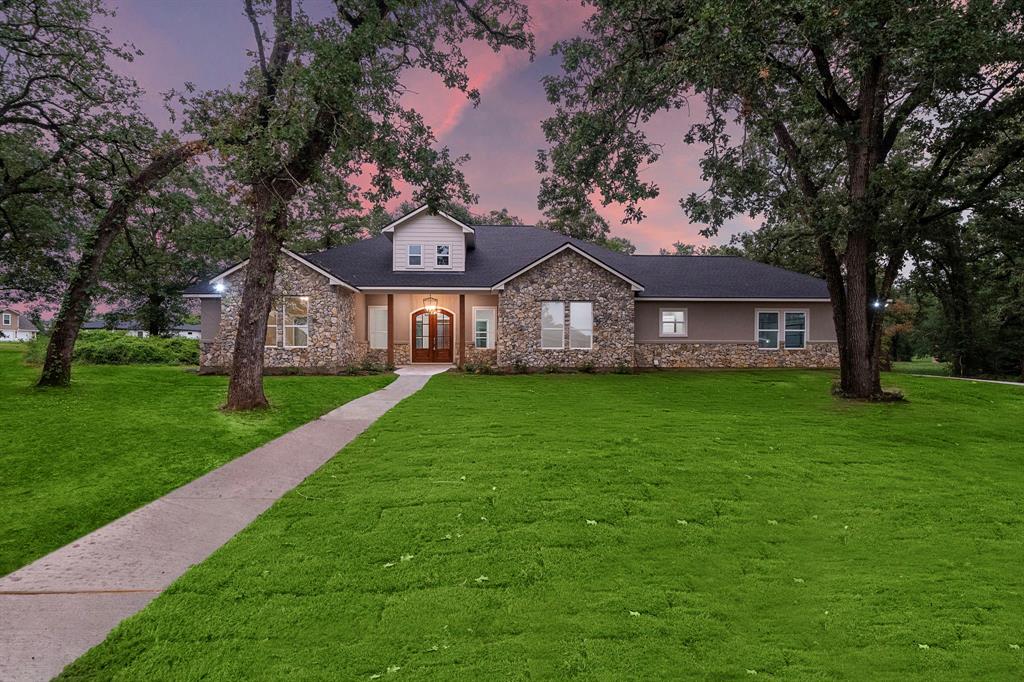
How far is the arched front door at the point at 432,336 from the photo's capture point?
22406mm

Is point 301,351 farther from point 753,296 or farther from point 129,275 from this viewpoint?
point 753,296

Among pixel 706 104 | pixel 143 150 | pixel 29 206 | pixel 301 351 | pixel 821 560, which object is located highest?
pixel 706 104

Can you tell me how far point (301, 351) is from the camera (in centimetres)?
1917

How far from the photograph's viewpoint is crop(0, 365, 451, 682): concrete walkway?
9.33 feet

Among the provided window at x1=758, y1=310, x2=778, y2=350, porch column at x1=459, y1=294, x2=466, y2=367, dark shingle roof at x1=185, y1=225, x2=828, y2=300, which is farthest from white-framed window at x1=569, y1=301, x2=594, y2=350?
window at x1=758, y1=310, x2=778, y2=350

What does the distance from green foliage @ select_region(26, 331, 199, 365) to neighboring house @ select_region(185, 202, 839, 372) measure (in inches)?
314

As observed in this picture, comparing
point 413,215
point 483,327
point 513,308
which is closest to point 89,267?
point 413,215

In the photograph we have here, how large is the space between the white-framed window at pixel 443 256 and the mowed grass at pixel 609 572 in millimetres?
14988

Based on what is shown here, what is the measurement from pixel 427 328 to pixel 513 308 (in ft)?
15.8

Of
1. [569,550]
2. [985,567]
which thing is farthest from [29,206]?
Result: [985,567]

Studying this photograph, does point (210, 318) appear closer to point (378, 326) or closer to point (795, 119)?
point (378, 326)

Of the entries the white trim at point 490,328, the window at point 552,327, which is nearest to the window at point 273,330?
the white trim at point 490,328

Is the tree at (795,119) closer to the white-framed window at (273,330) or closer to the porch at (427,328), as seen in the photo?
the porch at (427,328)

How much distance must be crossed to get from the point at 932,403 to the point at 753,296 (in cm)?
882
